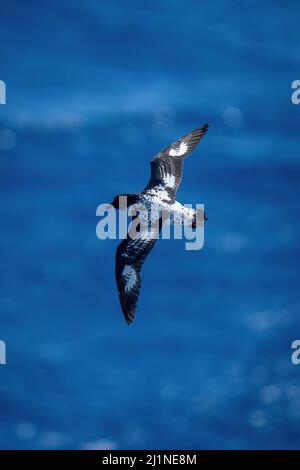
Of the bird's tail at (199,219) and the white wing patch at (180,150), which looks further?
the white wing patch at (180,150)

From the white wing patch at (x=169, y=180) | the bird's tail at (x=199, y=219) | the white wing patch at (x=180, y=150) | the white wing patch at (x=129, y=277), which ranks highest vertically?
the white wing patch at (x=180, y=150)

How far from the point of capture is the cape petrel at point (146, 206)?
762 inches

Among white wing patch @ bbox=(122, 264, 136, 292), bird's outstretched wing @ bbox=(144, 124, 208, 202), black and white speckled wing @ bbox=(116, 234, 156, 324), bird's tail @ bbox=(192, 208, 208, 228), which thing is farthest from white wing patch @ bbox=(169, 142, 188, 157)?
white wing patch @ bbox=(122, 264, 136, 292)

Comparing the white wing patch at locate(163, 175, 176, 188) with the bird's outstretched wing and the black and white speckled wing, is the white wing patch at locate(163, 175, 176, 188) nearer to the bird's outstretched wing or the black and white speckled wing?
→ the bird's outstretched wing

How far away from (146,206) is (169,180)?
57.8 inches

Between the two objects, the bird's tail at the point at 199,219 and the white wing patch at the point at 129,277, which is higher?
the bird's tail at the point at 199,219

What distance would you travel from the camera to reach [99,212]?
22.5 m

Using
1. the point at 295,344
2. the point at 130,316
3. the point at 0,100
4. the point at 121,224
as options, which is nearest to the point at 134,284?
the point at 130,316

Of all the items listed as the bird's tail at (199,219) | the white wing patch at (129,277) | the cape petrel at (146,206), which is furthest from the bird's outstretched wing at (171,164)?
the white wing patch at (129,277)

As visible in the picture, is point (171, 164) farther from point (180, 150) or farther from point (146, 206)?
point (146, 206)

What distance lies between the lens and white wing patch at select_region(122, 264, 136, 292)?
19.3m

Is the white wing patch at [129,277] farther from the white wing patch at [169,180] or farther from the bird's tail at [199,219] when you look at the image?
the white wing patch at [169,180]

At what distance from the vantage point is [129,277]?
19375mm

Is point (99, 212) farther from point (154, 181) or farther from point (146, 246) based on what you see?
point (146, 246)
